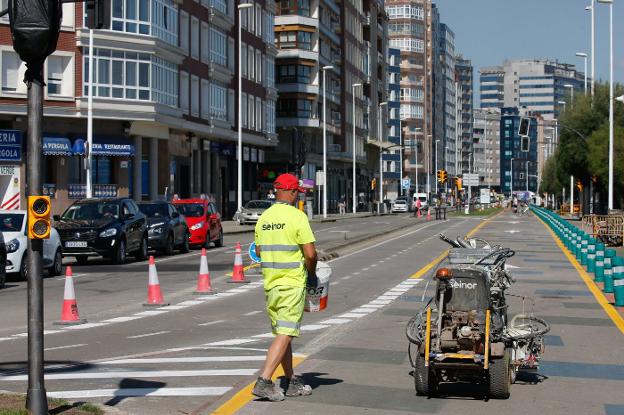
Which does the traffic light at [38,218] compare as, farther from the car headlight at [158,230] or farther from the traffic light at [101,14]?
the car headlight at [158,230]

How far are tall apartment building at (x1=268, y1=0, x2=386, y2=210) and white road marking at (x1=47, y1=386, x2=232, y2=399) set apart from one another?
220 feet

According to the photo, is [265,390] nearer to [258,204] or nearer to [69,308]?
[69,308]

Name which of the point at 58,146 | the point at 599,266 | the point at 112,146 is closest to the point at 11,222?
the point at 599,266

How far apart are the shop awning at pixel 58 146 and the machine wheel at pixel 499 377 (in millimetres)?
44526

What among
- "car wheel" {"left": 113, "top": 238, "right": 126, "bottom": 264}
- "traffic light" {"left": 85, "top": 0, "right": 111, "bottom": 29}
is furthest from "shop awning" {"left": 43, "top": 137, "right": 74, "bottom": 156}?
"traffic light" {"left": 85, "top": 0, "right": 111, "bottom": 29}

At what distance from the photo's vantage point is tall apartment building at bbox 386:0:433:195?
193625mm

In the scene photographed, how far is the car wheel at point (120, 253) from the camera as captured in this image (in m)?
30.1

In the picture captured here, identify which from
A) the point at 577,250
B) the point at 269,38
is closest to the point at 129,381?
the point at 577,250

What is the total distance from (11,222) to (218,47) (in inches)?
1842

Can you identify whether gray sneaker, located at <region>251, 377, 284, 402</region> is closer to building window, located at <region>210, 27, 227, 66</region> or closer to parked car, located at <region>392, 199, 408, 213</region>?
building window, located at <region>210, 27, 227, 66</region>

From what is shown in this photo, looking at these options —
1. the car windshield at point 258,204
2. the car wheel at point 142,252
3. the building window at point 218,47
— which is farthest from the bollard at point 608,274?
the building window at point 218,47

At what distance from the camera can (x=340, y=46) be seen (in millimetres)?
111625

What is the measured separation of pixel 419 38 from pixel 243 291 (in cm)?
17904

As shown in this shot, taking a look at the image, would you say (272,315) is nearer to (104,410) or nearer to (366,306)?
(104,410)
